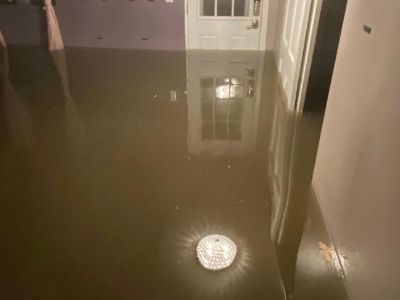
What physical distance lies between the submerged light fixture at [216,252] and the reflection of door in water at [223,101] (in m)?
0.88

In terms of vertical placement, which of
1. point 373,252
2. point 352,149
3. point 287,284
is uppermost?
point 352,149

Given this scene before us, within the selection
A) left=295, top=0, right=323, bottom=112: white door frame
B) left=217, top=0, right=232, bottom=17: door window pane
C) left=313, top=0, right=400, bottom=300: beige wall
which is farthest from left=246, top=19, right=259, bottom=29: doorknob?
left=313, top=0, right=400, bottom=300: beige wall

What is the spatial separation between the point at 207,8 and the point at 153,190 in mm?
3206

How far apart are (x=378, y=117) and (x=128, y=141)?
1.82 m

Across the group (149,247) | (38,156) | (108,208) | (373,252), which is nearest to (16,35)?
(38,156)

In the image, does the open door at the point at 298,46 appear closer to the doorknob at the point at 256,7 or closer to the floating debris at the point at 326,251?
the doorknob at the point at 256,7

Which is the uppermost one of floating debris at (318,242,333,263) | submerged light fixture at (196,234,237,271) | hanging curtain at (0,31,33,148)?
hanging curtain at (0,31,33,148)

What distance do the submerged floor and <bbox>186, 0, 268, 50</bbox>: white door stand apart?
1.23 metres

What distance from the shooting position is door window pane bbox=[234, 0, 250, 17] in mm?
4641

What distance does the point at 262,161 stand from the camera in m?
2.54

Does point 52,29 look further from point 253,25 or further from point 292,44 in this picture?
point 292,44

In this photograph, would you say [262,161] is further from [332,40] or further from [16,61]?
[16,61]

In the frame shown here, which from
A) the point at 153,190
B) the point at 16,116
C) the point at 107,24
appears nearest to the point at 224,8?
the point at 107,24

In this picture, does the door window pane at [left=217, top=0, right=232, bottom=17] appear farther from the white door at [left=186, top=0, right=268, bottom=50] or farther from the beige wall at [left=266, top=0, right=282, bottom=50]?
the beige wall at [left=266, top=0, right=282, bottom=50]
